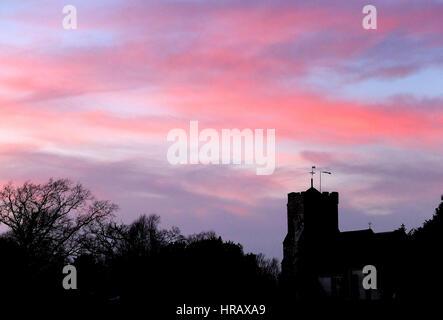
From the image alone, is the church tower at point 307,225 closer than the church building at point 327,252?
No

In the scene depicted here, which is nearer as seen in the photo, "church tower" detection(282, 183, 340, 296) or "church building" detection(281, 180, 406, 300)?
"church building" detection(281, 180, 406, 300)

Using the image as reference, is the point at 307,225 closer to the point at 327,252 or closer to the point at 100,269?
the point at 327,252

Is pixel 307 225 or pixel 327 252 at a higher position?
pixel 307 225

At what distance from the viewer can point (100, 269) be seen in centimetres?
9669

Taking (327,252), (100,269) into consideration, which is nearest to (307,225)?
(327,252)

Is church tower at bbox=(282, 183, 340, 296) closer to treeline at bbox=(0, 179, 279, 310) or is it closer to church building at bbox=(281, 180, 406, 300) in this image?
church building at bbox=(281, 180, 406, 300)

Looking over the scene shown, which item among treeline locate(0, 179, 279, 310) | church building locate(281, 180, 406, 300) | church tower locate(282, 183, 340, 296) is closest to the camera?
treeline locate(0, 179, 279, 310)

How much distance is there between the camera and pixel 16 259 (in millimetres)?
69625

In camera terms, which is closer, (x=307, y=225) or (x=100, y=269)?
(x=100, y=269)

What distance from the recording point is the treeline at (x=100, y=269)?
185ft

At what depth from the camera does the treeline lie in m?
56.3

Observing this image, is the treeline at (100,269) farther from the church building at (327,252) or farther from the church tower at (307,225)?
the church tower at (307,225)

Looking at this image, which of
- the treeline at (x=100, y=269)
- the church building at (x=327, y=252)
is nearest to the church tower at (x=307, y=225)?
the church building at (x=327, y=252)

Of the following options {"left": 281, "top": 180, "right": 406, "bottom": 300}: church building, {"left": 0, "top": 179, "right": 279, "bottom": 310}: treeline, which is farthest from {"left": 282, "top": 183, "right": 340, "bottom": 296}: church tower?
{"left": 0, "top": 179, "right": 279, "bottom": 310}: treeline
